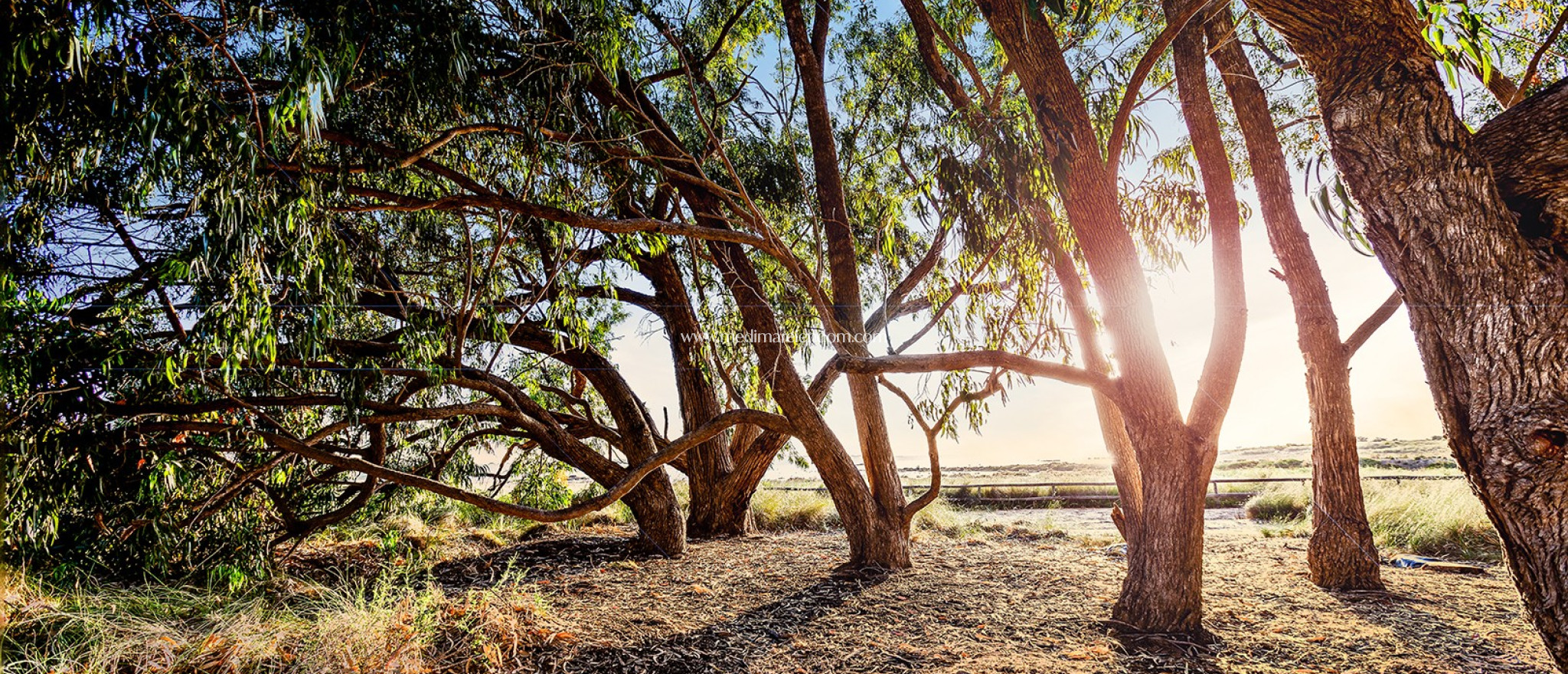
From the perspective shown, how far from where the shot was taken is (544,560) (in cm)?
550

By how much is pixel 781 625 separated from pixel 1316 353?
393 cm

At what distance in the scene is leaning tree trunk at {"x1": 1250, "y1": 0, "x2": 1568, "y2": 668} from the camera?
1747 millimetres

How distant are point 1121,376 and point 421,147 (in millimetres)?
3752

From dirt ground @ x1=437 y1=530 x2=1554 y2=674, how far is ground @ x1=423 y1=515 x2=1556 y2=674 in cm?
1

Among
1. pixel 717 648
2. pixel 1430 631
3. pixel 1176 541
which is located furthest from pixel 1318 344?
pixel 717 648

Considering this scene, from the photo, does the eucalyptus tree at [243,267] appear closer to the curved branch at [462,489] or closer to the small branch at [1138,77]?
the curved branch at [462,489]

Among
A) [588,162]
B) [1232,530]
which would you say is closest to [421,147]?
[588,162]

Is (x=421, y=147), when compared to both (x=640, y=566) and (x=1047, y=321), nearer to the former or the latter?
(x=640, y=566)

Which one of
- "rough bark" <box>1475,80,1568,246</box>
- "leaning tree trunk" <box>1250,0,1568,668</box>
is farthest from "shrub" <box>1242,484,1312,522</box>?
"rough bark" <box>1475,80,1568,246</box>

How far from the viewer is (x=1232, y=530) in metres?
7.36

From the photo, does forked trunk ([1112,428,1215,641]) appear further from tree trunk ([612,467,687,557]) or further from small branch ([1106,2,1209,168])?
tree trunk ([612,467,687,557])

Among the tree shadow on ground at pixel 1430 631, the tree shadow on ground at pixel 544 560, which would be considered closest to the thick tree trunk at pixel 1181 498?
the tree shadow on ground at pixel 1430 631

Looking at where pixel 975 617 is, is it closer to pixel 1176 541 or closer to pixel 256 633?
pixel 1176 541

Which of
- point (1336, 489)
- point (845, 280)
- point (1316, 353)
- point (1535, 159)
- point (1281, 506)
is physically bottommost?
point (1281, 506)
